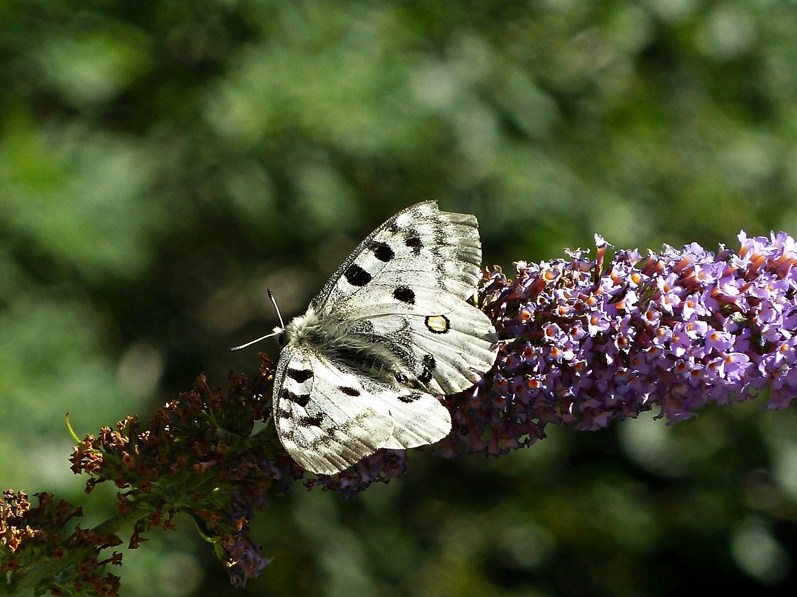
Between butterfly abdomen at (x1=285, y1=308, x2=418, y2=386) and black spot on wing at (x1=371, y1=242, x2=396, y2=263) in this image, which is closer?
butterfly abdomen at (x1=285, y1=308, x2=418, y2=386)

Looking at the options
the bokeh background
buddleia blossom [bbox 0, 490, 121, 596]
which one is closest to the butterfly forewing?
buddleia blossom [bbox 0, 490, 121, 596]

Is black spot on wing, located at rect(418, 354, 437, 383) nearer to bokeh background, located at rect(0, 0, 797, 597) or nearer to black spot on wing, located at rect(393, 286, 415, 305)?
black spot on wing, located at rect(393, 286, 415, 305)

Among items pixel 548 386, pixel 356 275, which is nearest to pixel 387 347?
pixel 356 275

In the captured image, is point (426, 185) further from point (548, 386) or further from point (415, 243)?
point (548, 386)

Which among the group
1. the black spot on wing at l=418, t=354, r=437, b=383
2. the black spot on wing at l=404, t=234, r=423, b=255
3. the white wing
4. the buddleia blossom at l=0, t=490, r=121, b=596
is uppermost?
the black spot on wing at l=404, t=234, r=423, b=255

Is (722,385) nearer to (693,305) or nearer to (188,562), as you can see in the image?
(693,305)

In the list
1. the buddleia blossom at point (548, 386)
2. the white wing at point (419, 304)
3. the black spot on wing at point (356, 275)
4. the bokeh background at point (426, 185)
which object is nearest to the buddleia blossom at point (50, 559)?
the buddleia blossom at point (548, 386)

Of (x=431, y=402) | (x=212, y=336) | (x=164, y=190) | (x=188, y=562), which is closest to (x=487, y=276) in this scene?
(x=431, y=402)

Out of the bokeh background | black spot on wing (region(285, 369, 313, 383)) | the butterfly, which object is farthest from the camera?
the bokeh background
